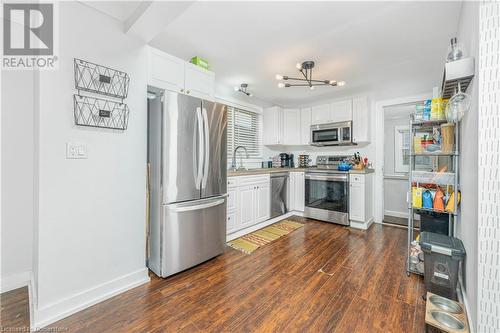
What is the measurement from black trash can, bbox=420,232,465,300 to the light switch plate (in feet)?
9.52

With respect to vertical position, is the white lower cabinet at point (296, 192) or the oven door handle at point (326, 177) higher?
the oven door handle at point (326, 177)

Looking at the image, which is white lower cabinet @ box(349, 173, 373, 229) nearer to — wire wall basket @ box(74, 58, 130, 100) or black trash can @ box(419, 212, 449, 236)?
black trash can @ box(419, 212, 449, 236)

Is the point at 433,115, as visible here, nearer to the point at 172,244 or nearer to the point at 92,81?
the point at 172,244

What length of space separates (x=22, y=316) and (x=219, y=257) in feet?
5.49

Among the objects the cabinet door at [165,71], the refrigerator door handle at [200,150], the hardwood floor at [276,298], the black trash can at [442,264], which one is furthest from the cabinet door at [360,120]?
the cabinet door at [165,71]

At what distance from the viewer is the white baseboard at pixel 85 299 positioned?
1530 millimetres

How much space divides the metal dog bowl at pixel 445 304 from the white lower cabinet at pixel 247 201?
226 centimetres

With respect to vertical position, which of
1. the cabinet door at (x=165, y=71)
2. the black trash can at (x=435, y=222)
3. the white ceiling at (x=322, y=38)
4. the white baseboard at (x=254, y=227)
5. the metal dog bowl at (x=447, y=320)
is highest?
the white ceiling at (x=322, y=38)

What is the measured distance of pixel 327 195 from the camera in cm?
406

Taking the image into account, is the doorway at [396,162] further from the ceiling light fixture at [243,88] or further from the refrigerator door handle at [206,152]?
the refrigerator door handle at [206,152]

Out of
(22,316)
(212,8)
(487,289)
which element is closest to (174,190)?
(22,316)

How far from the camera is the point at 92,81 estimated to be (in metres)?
1.74

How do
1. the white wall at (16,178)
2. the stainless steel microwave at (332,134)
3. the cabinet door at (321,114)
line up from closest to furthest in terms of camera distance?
1. the white wall at (16,178)
2. the stainless steel microwave at (332,134)
3. the cabinet door at (321,114)

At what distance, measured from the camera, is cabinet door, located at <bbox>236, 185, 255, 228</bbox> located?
3.31 meters
